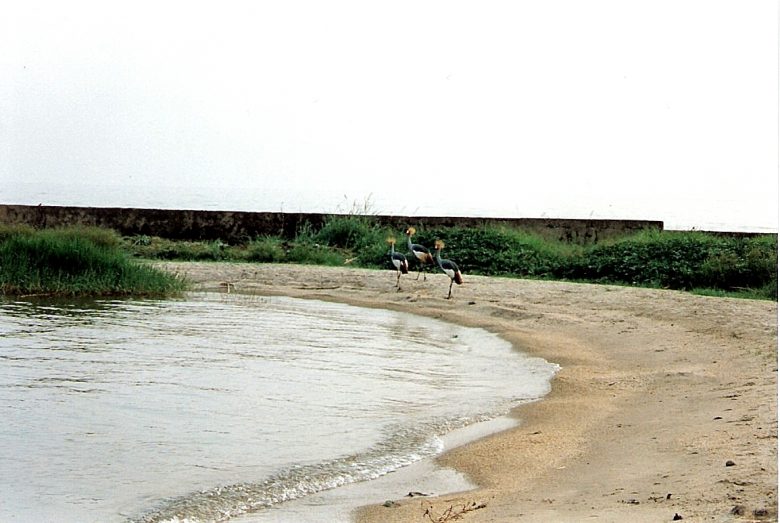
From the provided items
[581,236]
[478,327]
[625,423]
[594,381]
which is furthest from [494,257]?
[625,423]

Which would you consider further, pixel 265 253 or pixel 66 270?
pixel 265 253

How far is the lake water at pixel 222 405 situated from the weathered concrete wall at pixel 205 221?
9.09 m

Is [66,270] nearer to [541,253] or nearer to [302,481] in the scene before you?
[541,253]

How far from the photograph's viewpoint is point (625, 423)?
260 inches

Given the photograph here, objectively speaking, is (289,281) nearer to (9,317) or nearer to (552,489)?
(9,317)

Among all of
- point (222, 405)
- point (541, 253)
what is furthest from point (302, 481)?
point (541, 253)

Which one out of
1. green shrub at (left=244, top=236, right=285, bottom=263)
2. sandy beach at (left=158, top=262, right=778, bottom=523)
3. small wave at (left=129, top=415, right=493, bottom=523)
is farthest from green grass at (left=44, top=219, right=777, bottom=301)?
small wave at (left=129, top=415, right=493, bottom=523)

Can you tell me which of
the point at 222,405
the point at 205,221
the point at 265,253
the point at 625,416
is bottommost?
the point at 222,405

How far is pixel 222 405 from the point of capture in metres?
7.35

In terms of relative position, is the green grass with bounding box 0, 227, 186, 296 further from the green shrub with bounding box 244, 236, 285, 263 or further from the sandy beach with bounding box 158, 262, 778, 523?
the green shrub with bounding box 244, 236, 285, 263

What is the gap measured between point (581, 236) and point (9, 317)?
39.9 ft

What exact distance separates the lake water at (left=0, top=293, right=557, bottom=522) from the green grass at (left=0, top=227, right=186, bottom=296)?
194 centimetres

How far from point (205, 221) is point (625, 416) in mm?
15976

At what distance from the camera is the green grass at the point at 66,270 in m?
14.5
